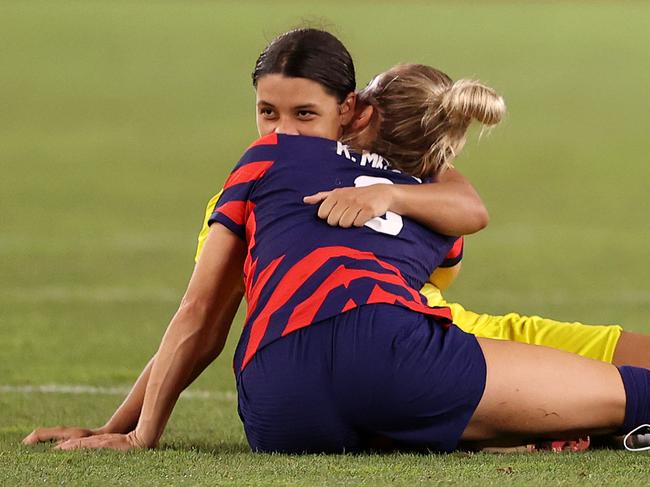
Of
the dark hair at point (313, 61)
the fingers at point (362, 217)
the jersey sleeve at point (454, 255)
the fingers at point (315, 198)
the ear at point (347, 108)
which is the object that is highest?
the dark hair at point (313, 61)

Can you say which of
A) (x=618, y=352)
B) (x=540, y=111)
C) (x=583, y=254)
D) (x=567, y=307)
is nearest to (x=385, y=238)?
→ (x=618, y=352)

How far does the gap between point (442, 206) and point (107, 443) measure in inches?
41.2

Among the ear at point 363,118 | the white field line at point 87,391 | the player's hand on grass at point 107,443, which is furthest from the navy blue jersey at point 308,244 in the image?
the white field line at point 87,391

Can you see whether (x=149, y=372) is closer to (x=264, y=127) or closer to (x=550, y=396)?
(x=264, y=127)

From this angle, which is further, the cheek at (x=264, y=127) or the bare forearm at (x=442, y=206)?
the cheek at (x=264, y=127)

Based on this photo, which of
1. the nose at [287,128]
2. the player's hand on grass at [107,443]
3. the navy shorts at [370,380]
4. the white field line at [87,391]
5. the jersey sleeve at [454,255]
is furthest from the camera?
the white field line at [87,391]

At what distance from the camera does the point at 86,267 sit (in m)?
8.99

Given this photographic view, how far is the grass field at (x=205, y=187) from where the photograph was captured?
12.7ft

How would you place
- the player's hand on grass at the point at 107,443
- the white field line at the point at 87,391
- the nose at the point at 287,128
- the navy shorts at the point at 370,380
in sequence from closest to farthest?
the navy shorts at the point at 370,380 < the player's hand on grass at the point at 107,443 < the nose at the point at 287,128 < the white field line at the point at 87,391

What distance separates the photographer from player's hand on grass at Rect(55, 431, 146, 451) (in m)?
3.97

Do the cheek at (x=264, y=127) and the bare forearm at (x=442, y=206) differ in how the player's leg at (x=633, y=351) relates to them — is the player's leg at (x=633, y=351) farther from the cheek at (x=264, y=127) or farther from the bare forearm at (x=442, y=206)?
the cheek at (x=264, y=127)

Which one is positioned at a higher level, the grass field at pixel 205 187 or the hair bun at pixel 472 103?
the hair bun at pixel 472 103

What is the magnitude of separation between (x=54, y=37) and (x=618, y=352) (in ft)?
74.8

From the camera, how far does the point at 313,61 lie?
4027mm
